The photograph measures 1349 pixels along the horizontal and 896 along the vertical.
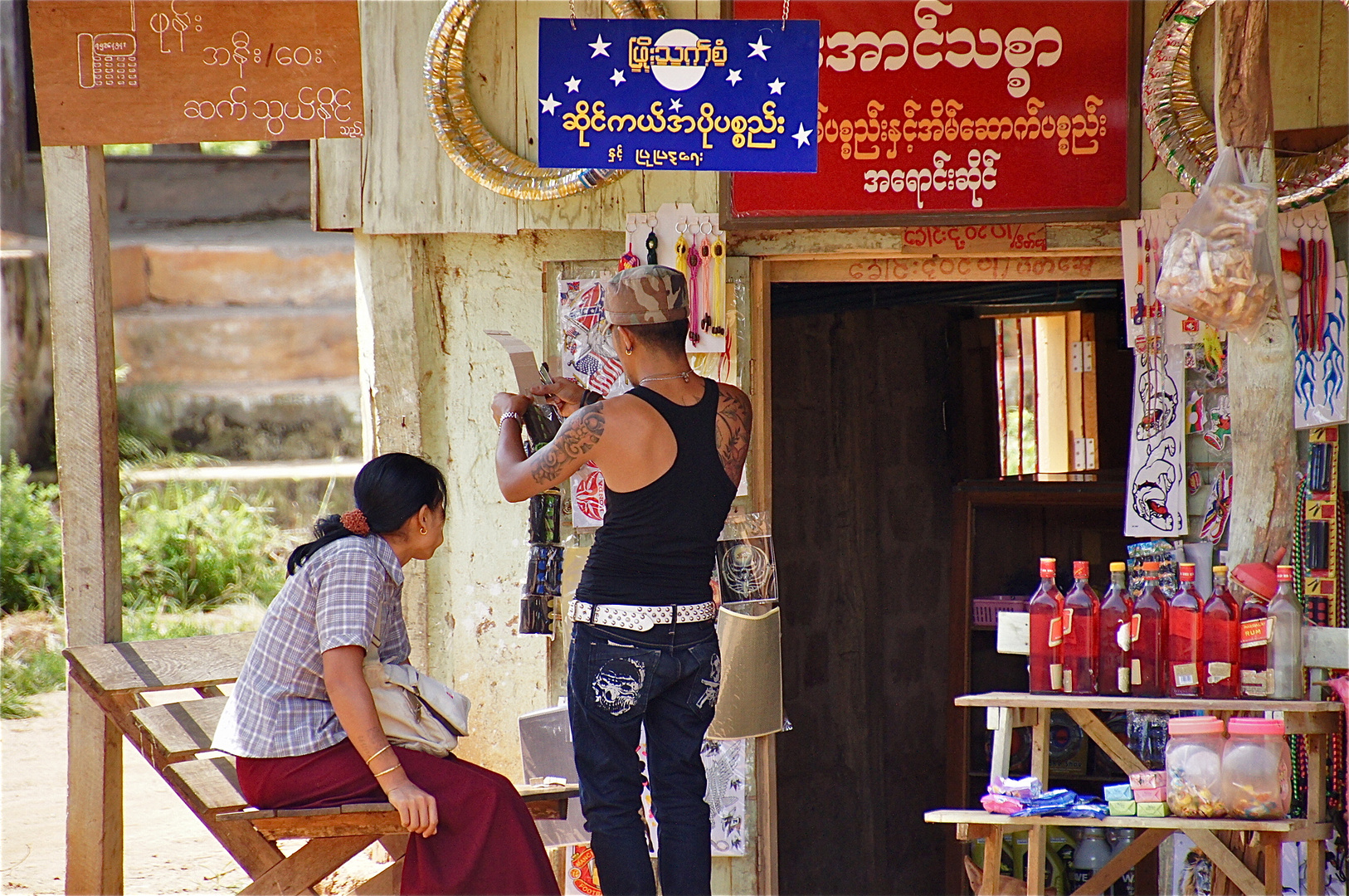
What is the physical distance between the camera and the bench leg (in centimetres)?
316

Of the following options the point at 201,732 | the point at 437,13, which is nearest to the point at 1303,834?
the point at 201,732

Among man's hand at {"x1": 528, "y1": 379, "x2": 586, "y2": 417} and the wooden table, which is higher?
man's hand at {"x1": 528, "y1": 379, "x2": 586, "y2": 417}

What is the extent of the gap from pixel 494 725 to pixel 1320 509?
9.38ft

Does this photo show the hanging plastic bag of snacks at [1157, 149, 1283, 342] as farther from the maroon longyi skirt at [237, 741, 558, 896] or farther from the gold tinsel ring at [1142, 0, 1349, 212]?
the maroon longyi skirt at [237, 741, 558, 896]

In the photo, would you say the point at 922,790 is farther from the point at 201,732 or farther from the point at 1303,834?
the point at 201,732

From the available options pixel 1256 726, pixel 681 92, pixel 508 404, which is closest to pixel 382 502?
pixel 508 404

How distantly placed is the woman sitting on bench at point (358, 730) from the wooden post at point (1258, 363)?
2.15 meters

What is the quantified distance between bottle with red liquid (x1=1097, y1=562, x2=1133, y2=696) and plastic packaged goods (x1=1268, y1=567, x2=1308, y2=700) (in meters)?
0.38

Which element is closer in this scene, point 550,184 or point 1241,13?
point 1241,13

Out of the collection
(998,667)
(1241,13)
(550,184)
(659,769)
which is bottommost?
(998,667)

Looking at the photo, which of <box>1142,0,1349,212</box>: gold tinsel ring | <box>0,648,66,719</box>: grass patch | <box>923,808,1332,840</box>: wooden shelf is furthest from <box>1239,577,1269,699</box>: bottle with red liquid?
<box>0,648,66,719</box>: grass patch

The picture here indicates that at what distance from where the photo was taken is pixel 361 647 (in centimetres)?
306

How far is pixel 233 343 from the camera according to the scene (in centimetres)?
1258

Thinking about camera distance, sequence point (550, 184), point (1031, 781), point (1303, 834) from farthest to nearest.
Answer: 1. point (550, 184)
2. point (1031, 781)
3. point (1303, 834)
